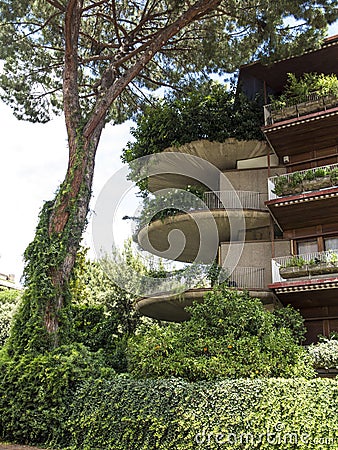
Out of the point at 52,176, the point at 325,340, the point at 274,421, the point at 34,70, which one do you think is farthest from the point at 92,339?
the point at 34,70

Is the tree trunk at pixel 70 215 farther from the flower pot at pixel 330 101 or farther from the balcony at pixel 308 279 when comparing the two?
the flower pot at pixel 330 101

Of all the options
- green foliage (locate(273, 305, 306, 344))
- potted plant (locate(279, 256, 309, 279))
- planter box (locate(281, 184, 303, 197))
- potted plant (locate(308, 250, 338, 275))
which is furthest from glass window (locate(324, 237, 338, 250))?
green foliage (locate(273, 305, 306, 344))

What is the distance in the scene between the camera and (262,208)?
1900cm

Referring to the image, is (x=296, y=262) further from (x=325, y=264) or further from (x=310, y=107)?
(x=310, y=107)

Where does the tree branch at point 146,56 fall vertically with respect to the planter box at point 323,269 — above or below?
above

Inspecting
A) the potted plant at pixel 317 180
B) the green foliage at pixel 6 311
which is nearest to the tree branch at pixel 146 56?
the potted plant at pixel 317 180

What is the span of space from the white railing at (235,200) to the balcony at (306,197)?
3.63 ft

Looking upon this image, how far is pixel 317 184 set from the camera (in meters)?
17.2

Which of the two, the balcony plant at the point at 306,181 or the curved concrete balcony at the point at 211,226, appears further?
the curved concrete balcony at the point at 211,226

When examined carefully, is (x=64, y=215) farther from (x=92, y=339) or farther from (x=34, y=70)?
(x=34, y=70)

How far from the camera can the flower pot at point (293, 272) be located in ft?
53.3

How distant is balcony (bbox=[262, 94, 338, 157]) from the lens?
17812 millimetres

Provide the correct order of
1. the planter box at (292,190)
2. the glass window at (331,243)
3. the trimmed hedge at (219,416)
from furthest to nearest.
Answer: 1. the glass window at (331,243)
2. the planter box at (292,190)
3. the trimmed hedge at (219,416)

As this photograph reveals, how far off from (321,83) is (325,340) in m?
9.63
